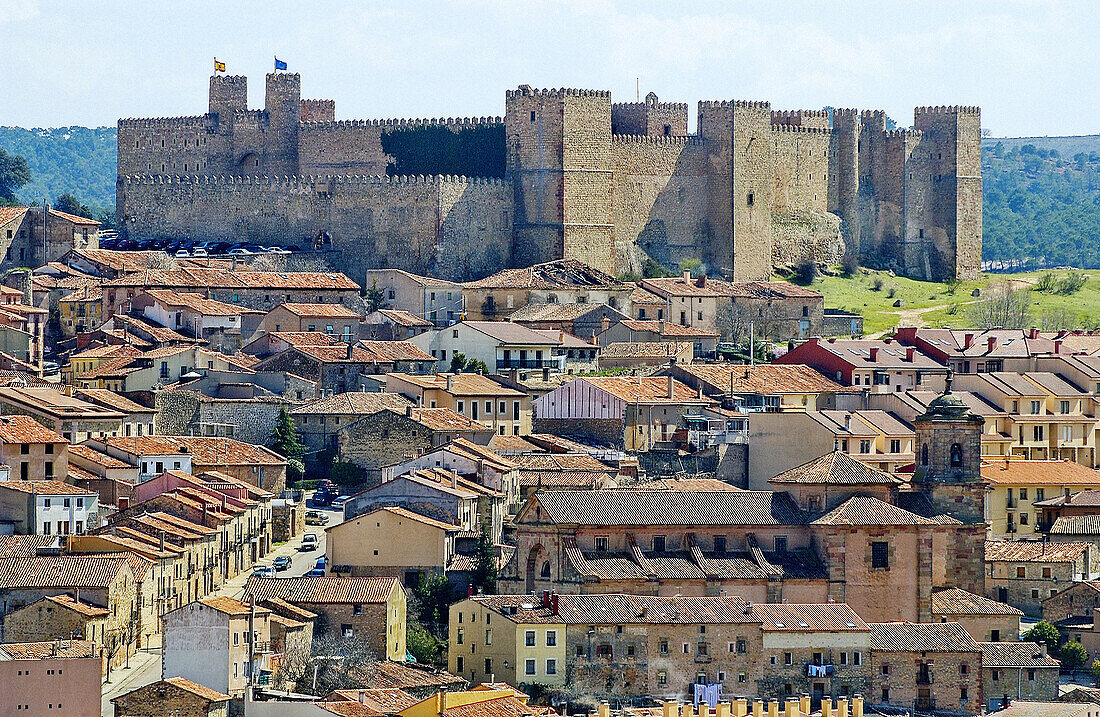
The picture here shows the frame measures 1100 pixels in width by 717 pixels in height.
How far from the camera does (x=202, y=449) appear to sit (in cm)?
5850

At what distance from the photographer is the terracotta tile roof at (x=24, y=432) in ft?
178

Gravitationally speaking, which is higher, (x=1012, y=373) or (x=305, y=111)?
(x=305, y=111)

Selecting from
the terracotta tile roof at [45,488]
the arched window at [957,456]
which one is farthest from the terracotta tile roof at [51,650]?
the arched window at [957,456]

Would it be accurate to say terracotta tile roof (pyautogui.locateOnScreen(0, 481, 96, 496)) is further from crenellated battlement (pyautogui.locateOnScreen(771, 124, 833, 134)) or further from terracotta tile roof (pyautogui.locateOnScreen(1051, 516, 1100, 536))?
crenellated battlement (pyautogui.locateOnScreen(771, 124, 833, 134))

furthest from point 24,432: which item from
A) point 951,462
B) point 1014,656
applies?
point 1014,656

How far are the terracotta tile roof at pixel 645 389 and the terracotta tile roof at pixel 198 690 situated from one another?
21444 millimetres

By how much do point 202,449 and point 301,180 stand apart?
929 inches

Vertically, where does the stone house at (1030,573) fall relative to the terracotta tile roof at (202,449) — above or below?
below

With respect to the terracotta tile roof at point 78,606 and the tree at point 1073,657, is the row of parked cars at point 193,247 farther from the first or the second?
the tree at point 1073,657

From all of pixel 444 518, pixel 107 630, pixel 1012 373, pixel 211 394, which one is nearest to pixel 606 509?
pixel 444 518

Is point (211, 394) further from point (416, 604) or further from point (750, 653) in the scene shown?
point (750, 653)

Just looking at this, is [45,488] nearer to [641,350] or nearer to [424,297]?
[641,350]

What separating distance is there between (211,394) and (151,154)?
24.3m

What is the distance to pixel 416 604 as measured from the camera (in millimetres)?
49438
